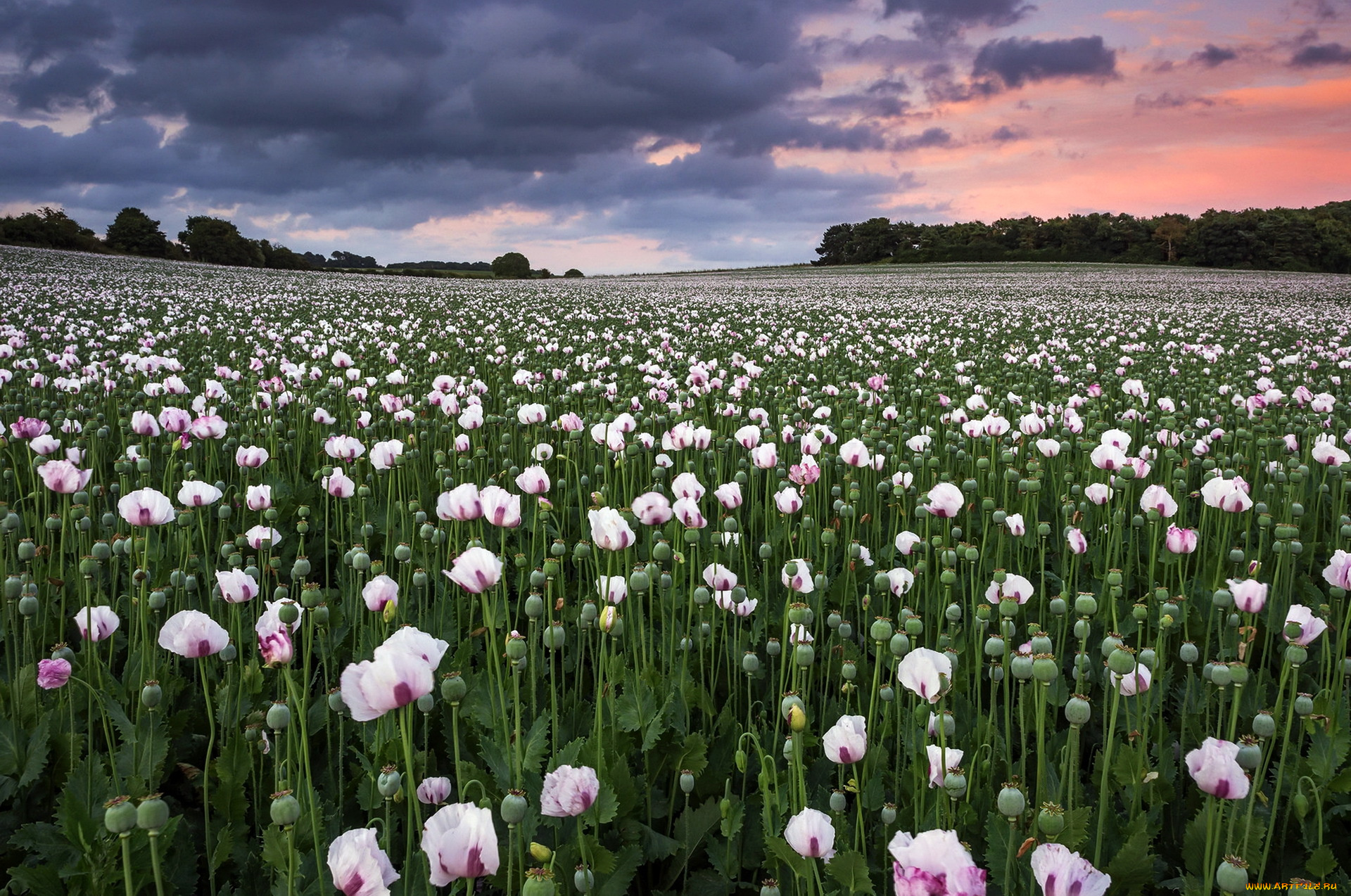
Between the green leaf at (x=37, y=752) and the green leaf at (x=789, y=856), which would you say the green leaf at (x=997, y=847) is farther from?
the green leaf at (x=37, y=752)

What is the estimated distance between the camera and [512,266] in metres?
69.2

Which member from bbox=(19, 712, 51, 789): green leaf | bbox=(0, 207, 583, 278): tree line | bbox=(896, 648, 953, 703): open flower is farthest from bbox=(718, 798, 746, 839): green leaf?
bbox=(0, 207, 583, 278): tree line

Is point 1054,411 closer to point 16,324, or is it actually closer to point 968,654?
point 968,654

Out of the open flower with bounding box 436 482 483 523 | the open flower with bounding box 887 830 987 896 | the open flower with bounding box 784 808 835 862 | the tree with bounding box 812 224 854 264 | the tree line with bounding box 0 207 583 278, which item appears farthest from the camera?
the tree with bounding box 812 224 854 264

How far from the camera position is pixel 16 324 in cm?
1034

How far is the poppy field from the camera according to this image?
178 centimetres

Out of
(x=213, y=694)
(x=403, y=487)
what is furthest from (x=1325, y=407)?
(x=213, y=694)

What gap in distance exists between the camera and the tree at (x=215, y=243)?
60844mm

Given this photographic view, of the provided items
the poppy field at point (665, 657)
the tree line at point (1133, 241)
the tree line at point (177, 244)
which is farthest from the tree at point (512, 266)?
the poppy field at point (665, 657)

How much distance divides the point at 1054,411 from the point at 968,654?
3.59 meters

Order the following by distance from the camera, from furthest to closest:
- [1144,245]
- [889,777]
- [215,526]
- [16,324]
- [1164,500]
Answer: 1. [1144,245]
2. [16,324]
3. [215,526]
4. [1164,500]
5. [889,777]

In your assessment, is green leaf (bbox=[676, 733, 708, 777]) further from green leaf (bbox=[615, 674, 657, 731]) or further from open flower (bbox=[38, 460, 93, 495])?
open flower (bbox=[38, 460, 93, 495])

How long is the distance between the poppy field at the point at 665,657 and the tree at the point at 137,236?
61.2m

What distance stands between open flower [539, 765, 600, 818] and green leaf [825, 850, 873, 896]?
1.63 feet
